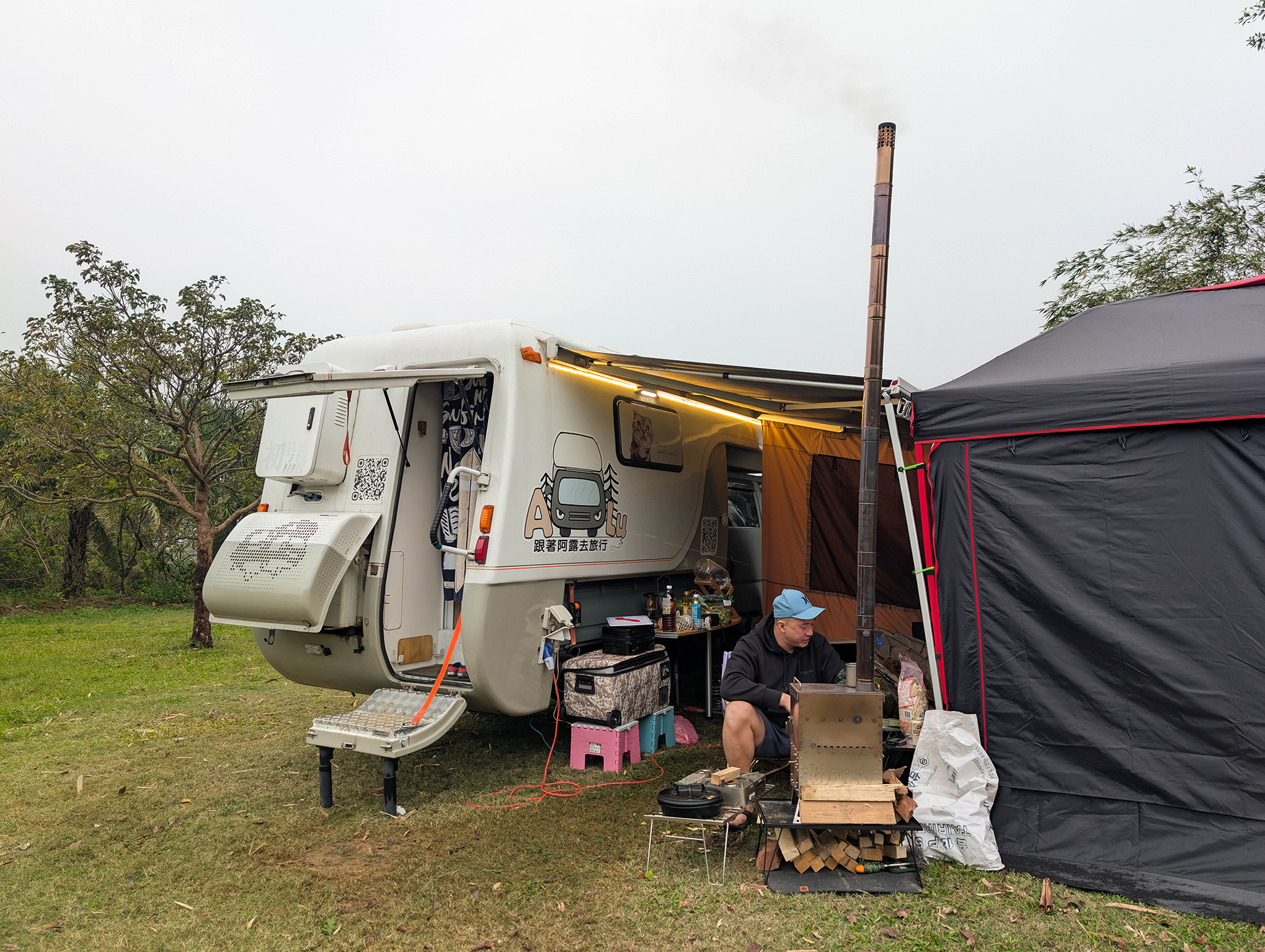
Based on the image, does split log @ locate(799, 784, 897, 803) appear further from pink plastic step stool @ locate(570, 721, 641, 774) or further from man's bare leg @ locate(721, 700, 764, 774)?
pink plastic step stool @ locate(570, 721, 641, 774)

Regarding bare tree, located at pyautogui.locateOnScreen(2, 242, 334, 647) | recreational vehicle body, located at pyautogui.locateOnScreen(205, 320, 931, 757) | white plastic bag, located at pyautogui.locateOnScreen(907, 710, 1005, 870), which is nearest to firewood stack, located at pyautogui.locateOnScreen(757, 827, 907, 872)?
white plastic bag, located at pyautogui.locateOnScreen(907, 710, 1005, 870)

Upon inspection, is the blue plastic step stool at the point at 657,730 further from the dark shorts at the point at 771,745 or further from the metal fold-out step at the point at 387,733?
the metal fold-out step at the point at 387,733

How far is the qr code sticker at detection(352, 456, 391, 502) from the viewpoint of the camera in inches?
193

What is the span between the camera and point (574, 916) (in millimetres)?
3283

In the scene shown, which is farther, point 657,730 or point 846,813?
point 657,730

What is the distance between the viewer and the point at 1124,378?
3.74 m

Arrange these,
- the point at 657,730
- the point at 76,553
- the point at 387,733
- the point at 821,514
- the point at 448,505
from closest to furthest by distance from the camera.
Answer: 1. the point at 387,733
2. the point at 448,505
3. the point at 657,730
4. the point at 821,514
5. the point at 76,553

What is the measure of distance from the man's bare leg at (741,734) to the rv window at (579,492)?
165cm

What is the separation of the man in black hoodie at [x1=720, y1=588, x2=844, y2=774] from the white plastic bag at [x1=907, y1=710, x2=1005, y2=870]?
2.23 feet

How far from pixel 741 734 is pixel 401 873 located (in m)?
1.78

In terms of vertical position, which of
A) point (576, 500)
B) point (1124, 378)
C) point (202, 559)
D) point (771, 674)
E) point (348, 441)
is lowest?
point (771, 674)

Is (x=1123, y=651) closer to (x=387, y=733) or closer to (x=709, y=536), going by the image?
(x=387, y=733)

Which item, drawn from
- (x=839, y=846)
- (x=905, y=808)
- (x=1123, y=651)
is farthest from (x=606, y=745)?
(x=1123, y=651)

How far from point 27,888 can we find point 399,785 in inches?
72.0
